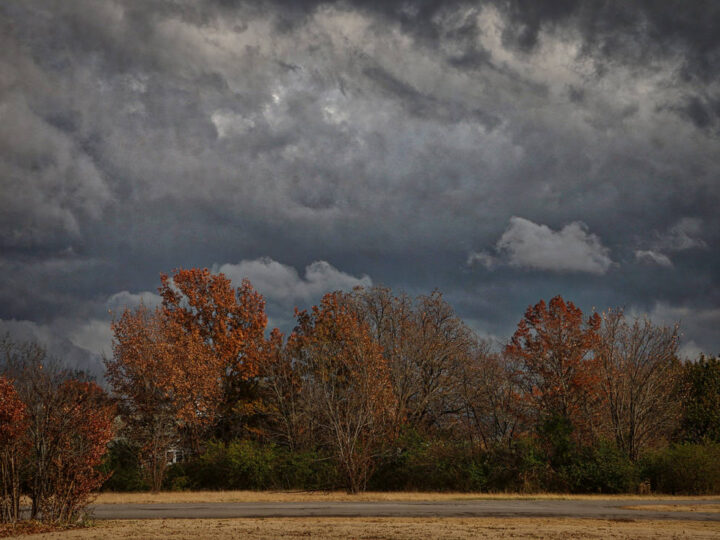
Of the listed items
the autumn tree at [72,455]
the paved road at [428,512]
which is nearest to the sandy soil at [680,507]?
the paved road at [428,512]

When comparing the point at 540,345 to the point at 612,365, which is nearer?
the point at 612,365

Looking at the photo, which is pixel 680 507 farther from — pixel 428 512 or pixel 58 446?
pixel 58 446

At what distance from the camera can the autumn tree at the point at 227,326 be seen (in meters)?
46.8

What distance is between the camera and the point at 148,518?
20531 millimetres

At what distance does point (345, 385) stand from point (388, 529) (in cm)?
2495

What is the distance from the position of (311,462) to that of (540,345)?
67.8 ft

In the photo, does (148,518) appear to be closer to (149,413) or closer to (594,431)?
(149,413)

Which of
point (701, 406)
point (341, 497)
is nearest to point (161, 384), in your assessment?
point (341, 497)

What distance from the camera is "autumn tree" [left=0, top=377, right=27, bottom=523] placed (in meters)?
18.5

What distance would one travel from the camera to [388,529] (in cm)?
1639

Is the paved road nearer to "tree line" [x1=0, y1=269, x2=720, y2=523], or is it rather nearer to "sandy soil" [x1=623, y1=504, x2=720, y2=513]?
"sandy soil" [x1=623, y1=504, x2=720, y2=513]

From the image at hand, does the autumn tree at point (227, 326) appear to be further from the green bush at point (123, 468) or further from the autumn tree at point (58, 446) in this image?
the autumn tree at point (58, 446)

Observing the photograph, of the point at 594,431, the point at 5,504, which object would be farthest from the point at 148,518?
the point at 594,431

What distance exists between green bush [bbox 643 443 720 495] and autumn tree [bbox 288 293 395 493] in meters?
14.0
